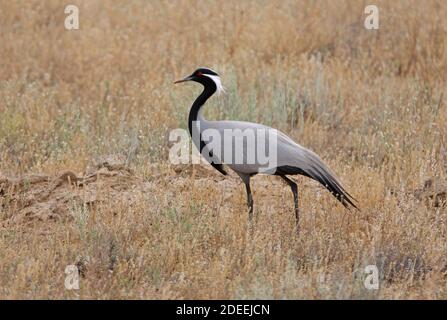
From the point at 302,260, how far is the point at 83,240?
173cm

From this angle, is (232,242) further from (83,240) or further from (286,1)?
(286,1)

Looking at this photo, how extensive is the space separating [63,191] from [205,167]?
147 cm

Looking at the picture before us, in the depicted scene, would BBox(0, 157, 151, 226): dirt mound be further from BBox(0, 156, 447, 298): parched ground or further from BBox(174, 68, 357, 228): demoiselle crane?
BBox(174, 68, 357, 228): demoiselle crane

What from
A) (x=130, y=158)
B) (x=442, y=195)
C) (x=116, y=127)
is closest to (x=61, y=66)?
(x=116, y=127)

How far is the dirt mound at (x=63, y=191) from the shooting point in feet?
25.2

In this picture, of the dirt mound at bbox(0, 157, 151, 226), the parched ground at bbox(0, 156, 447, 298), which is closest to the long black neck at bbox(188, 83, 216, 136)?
the parched ground at bbox(0, 156, 447, 298)

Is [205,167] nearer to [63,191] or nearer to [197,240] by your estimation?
[63,191]

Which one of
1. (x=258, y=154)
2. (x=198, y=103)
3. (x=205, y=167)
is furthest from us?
(x=205, y=167)

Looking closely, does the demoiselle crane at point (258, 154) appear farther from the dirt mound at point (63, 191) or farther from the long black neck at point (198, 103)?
the dirt mound at point (63, 191)

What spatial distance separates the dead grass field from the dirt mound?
0.07 ft

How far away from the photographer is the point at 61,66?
38.7 ft

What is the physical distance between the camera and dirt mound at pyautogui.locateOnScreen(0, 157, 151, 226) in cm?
767

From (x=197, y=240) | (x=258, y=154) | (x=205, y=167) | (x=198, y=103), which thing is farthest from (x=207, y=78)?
(x=197, y=240)

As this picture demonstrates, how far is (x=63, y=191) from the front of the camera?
798cm
